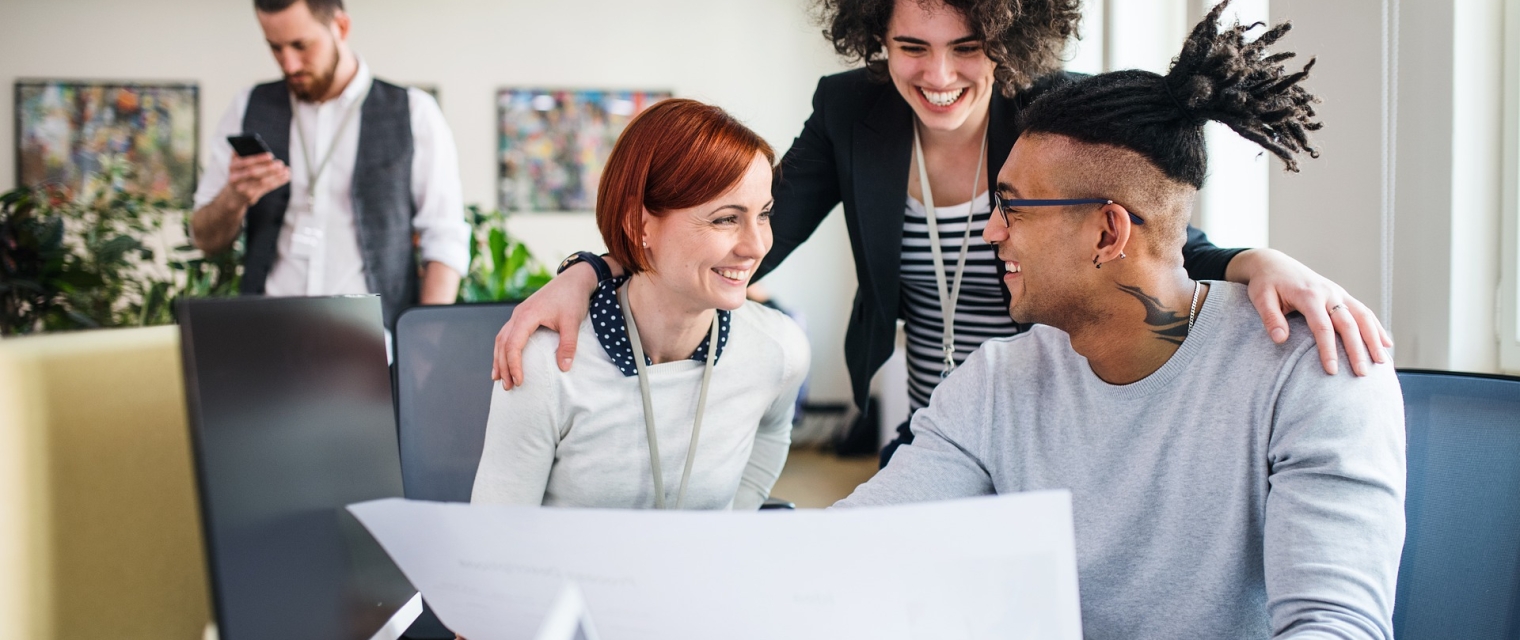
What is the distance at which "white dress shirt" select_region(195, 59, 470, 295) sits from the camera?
2.53m

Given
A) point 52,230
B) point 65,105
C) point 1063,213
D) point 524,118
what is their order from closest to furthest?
1. point 1063,213
2. point 52,230
3. point 65,105
4. point 524,118

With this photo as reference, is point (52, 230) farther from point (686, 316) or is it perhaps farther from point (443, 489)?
point (686, 316)

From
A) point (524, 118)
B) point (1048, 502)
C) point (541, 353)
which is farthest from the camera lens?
point (524, 118)

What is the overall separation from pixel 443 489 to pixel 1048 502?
130 cm

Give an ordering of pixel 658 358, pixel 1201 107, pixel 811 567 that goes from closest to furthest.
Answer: pixel 811 567, pixel 1201 107, pixel 658 358

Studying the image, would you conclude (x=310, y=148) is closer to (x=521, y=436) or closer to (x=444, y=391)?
(x=444, y=391)

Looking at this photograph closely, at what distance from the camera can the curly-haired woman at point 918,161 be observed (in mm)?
1542

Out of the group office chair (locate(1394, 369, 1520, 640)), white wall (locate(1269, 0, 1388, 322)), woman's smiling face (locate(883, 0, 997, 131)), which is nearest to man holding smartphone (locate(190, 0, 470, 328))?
woman's smiling face (locate(883, 0, 997, 131))

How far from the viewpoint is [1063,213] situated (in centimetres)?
113

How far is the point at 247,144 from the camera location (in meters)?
2.26

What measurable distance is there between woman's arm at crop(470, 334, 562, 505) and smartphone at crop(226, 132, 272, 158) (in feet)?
4.25

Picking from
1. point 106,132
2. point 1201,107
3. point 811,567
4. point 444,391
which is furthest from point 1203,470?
point 106,132

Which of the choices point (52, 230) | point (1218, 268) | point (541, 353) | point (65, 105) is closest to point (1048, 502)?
point (1218, 268)

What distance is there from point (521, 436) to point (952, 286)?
0.78 metres
